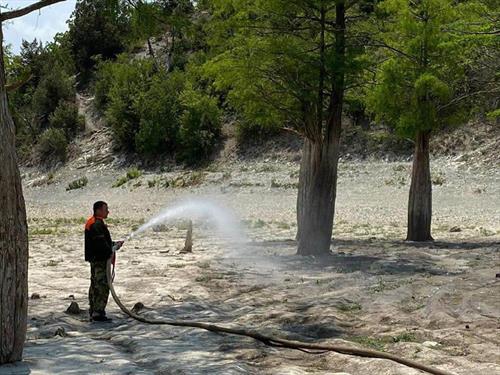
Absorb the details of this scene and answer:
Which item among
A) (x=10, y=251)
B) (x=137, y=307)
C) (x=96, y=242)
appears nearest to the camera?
(x=10, y=251)

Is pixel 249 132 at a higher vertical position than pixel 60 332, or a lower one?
higher

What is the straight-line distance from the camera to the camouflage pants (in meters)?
9.53

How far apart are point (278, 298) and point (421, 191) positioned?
859cm

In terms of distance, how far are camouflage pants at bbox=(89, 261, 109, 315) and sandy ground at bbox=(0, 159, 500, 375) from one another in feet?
0.84

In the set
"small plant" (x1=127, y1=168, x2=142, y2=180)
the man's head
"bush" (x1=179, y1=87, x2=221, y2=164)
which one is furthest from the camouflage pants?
"bush" (x1=179, y1=87, x2=221, y2=164)

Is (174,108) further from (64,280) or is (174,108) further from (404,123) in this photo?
(64,280)

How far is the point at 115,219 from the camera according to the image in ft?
96.0

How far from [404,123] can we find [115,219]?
1532cm

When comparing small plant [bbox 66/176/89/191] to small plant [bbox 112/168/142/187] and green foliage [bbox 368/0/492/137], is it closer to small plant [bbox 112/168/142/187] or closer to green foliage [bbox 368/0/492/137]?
small plant [bbox 112/168/142/187]

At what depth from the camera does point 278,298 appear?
10945 mm

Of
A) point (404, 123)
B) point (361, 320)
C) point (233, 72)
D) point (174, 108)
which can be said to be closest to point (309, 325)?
point (361, 320)

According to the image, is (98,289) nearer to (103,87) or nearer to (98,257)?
(98,257)

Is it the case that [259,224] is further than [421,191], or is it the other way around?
[259,224]

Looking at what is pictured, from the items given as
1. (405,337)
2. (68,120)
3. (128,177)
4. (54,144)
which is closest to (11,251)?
(405,337)
